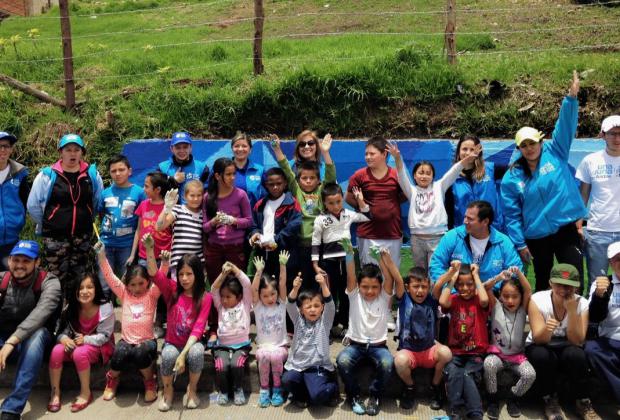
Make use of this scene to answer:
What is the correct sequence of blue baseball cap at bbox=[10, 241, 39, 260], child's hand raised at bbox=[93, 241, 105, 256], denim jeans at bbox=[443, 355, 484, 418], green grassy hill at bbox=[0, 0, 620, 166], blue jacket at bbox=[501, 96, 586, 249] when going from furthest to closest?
green grassy hill at bbox=[0, 0, 620, 166] → blue jacket at bbox=[501, 96, 586, 249] → child's hand raised at bbox=[93, 241, 105, 256] → blue baseball cap at bbox=[10, 241, 39, 260] → denim jeans at bbox=[443, 355, 484, 418]

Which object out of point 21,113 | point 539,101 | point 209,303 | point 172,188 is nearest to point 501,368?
point 209,303

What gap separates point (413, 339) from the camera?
4062mm

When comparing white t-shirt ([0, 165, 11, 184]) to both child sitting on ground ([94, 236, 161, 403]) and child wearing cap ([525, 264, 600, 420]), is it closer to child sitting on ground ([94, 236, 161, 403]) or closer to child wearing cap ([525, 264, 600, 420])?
child sitting on ground ([94, 236, 161, 403])

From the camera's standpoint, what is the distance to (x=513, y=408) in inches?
153

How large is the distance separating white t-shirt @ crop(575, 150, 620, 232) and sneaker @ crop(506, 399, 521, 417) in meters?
1.51

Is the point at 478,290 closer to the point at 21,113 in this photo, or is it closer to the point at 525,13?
the point at 21,113

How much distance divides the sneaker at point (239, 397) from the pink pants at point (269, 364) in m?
0.15

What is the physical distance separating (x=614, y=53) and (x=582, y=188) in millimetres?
4005

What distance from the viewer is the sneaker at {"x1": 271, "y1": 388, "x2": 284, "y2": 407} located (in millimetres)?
4060

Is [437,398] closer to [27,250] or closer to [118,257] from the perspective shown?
[118,257]

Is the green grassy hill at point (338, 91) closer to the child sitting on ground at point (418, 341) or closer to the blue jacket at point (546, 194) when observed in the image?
the blue jacket at point (546, 194)

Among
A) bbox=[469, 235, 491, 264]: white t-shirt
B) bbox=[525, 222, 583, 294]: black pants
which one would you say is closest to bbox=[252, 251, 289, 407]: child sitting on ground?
bbox=[469, 235, 491, 264]: white t-shirt

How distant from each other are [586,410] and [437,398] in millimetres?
977

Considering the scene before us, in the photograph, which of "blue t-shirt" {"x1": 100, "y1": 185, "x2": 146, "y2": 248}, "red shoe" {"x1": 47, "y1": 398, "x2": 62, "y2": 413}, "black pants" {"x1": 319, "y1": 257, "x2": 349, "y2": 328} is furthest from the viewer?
"blue t-shirt" {"x1": 100, "y1": 185, "x2": 146, "y2": 248}
